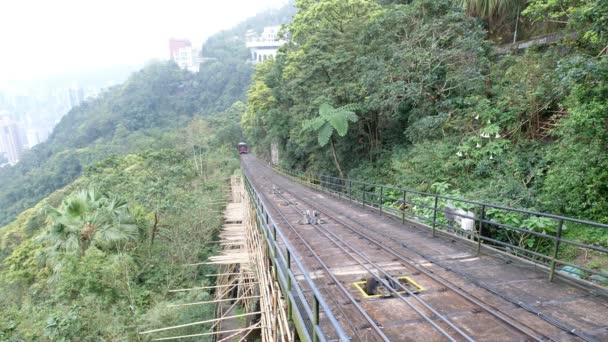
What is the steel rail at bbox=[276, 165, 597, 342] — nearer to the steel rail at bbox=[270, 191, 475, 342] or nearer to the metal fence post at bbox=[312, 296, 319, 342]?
the steel rail at bbox=[270, 191, 475, 342]

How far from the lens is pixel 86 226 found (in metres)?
11.1

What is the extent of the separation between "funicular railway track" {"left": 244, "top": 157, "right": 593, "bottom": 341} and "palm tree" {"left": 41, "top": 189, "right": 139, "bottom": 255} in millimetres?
7636

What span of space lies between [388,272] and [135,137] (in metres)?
65.3

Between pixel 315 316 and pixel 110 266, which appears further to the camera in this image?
pixel 110 266

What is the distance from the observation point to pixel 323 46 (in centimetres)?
1717

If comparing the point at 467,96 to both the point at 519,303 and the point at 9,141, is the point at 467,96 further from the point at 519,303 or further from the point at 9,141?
the point at 9,141

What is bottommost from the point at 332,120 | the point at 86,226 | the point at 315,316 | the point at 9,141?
the point at 9,141

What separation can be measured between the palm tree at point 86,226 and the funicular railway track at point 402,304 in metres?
7.64

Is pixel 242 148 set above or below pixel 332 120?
below

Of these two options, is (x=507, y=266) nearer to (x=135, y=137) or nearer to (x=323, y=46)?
(x=323, y=46)

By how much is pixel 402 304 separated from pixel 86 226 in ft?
36.8

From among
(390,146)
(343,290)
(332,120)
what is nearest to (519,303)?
(343,290)

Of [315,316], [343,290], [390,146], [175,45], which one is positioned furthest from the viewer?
[175,45]

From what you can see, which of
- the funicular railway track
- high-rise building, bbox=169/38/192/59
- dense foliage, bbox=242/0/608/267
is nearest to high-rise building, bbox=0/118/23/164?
high-rise building, bbox=169/38/192/59
